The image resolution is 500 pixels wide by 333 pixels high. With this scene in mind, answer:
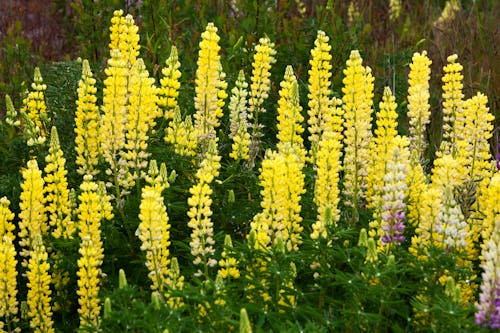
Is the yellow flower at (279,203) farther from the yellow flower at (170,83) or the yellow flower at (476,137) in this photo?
the yellow flower at (170,83)

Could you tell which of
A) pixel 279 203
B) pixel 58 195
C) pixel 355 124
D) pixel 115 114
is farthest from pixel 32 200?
pixel 355 124

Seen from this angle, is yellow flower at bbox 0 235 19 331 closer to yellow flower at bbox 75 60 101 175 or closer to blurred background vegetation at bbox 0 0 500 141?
yellow flower at bbox 75 60 101 175

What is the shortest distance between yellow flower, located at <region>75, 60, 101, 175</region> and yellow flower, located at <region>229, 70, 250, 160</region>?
2.39 ft

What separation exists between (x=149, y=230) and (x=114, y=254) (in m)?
0.74

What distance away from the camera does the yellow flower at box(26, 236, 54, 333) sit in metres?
3.79

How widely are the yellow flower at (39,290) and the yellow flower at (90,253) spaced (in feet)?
0.50

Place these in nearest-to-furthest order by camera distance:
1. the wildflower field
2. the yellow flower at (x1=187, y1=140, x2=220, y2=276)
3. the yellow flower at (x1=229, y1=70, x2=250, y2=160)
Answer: the wildflower field → the yellow flower at (x1=187, y1=140, x2=220, y2=276) → the yellow flower at (x1=229, y1=70, x2=250, y2=160)

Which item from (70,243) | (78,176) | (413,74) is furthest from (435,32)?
(70,243)

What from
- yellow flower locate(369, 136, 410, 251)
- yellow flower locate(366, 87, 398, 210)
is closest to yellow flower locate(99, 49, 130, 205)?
yellow flower locate(366, 87, 398, 210)

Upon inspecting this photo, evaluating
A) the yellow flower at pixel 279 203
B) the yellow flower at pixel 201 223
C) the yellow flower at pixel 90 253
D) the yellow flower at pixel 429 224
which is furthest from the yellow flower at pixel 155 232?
the yellow flower at pixel 429 224

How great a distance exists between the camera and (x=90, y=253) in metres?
3.70

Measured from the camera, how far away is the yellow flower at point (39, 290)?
3.79m

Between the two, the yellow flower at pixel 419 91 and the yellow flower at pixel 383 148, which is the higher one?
the yellow flower at pixel 419 91

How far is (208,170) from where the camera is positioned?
3.95 meters
